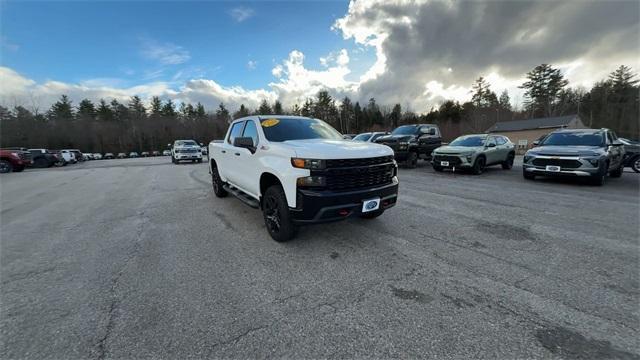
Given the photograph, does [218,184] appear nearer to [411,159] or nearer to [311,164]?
[311,164]

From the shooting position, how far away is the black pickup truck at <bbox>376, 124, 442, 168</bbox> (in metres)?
12.6

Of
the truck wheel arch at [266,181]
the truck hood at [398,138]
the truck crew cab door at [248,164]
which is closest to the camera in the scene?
the truck wheel arch at [266,181]

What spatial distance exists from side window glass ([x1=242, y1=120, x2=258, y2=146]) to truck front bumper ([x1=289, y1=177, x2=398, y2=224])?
5.48ft

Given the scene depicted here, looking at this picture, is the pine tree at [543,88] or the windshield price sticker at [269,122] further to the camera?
the pine tree at [543,88]

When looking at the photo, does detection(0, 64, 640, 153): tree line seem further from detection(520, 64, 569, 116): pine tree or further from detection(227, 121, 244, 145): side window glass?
detection(227, 121, 244, 145): side window glass

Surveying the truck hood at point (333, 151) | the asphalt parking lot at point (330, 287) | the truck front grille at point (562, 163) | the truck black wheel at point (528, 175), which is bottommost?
the asphalt parking lot at point (330, 287)

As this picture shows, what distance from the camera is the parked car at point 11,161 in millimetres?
17656

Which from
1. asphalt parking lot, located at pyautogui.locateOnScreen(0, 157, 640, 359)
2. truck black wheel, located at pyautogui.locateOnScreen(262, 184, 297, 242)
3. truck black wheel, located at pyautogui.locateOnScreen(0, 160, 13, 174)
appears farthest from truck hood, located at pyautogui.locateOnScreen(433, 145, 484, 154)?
truck black wheel, located at pyautogui.locateOnScreen(0, 160, 13, 174)

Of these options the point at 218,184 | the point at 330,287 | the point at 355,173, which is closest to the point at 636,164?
the point at 355,173

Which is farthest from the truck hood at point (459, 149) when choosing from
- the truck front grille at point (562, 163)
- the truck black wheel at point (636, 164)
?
the truck black wheel at point (636, 164)

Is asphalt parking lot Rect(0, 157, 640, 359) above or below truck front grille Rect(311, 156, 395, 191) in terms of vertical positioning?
below

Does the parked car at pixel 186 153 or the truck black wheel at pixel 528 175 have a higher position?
the parked car at pixel 186 153

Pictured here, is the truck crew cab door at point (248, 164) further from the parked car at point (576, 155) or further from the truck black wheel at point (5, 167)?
the truck black wheel at point (5, 167)

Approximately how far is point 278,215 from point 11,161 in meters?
24.8
